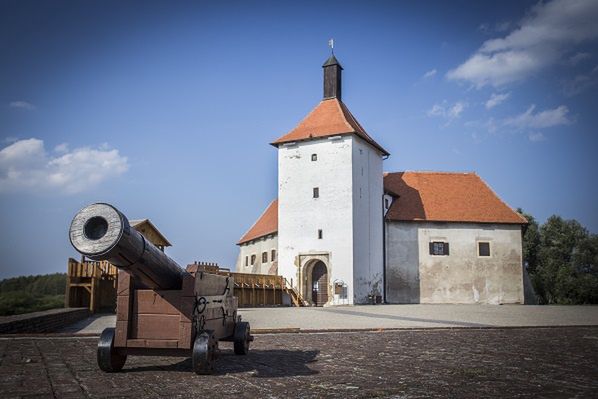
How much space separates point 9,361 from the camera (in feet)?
21.9

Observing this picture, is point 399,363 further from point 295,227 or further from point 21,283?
point 21,283

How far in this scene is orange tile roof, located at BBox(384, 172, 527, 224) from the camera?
32.1 m

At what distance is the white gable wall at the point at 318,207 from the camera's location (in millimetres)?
29047

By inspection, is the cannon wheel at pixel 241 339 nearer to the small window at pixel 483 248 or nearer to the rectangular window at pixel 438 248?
the rectangular window at pixel 438 248

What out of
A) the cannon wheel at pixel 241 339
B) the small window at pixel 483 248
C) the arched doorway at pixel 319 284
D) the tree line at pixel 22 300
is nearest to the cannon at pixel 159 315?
the cannon wheel at pixel 241 339

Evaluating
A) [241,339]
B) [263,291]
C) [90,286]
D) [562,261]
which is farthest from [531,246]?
[241,339]

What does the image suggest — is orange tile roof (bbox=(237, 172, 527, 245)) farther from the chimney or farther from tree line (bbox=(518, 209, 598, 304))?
tree line (bbox=(518, 209, 598, 304))

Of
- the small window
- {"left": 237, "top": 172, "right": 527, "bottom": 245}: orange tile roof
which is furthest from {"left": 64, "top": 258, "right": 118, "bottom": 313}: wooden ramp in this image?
the small window

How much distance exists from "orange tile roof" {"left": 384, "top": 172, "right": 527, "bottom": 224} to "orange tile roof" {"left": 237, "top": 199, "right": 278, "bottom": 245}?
7.75 meters

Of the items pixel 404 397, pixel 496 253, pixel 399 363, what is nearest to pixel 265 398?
pixel 404 397

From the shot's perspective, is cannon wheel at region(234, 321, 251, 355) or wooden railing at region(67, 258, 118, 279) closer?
cannon wheel at region(234, 321, 251, 355)

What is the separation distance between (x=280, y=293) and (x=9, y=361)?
73.7 ft

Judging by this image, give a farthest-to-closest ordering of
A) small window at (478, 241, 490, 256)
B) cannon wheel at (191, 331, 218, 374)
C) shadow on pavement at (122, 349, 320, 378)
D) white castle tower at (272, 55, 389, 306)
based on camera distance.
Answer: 1. small window at (478, 241, 490, 256)
2. white castle tower at (272, 55, 389, 306)
3. shadow on pavement at (122, 349, 320, 378)
4. cannon wheel at (191, 331, 218, 374)

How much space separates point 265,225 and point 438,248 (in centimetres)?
1207
